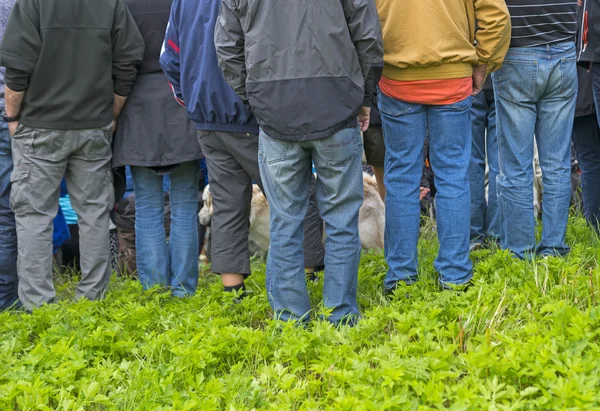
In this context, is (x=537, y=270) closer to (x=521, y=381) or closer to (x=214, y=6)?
(x=521, y=381)

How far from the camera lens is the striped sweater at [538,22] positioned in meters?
5.13

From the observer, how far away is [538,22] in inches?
202

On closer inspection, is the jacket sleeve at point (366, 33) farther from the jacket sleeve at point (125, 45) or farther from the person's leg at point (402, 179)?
the jacket sleeve at point (125, 45)

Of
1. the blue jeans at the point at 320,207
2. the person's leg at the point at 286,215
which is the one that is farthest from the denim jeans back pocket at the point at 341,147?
the person's leg at the point at 286,215

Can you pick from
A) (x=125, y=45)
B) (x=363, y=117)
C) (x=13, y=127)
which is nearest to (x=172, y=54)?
(x=125, y=45)

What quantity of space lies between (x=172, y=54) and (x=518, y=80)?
6.89 feet

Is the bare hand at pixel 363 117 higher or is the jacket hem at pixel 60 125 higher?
the bare hand at pixel 363 117

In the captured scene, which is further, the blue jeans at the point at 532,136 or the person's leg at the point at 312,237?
the person's leg at the point at 312,237

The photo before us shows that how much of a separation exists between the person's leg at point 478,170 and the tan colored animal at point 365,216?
0.95m

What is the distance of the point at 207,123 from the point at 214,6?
697 mm

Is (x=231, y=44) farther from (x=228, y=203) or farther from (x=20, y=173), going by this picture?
(x=20, y=173)

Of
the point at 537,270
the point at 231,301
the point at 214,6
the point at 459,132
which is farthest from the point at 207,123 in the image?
the point at 537,270

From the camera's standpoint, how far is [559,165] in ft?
17.5

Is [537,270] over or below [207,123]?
below
